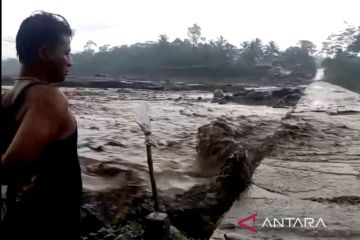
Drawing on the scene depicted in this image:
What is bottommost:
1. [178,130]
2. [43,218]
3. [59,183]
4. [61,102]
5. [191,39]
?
[178,130]

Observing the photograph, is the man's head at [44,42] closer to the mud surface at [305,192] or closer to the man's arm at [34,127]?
the man's arm at [34,127]

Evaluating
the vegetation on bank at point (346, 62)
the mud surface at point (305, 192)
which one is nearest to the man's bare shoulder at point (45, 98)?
the mud surface at point (305, 192)

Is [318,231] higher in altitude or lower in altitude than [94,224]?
higher

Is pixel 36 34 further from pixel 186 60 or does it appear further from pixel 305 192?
pixel 186 60

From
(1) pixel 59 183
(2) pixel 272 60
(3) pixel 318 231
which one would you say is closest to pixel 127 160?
(3) pixel 318 231

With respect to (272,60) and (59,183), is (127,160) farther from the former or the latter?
(272,60)

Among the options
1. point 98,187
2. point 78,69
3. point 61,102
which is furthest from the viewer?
point 78,69

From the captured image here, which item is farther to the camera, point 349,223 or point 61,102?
point 349,223

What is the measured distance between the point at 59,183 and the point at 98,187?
7.36 ft

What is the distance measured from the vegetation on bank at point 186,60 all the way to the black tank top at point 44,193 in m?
47.1

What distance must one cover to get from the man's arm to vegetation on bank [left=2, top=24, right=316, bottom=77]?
1858 inches

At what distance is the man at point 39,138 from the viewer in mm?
1261

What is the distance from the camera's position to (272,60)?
56156 millimetres

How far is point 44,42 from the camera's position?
53.7 inches
